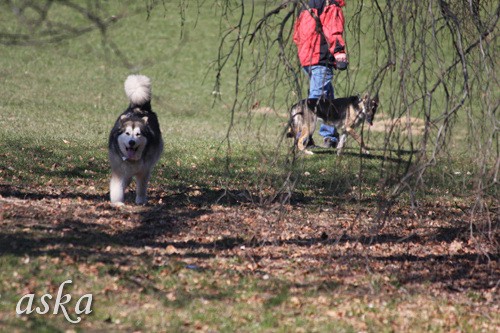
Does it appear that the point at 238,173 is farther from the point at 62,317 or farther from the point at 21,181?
the point at 62,317

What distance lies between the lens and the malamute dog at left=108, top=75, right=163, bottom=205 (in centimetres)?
866

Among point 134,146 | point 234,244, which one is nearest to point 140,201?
point 134,146

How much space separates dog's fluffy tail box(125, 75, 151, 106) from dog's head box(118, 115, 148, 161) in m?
0.43

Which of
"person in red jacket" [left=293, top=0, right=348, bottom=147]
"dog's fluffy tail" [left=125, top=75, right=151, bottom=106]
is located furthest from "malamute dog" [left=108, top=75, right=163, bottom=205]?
"person in red jacket" [left=293, top=0, right=348, bottom=147]

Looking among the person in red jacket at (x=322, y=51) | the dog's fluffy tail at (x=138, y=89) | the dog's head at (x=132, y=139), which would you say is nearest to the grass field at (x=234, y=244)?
the dog's fluffy tail at (x=138, y=89)

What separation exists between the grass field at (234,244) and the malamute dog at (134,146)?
27 cm

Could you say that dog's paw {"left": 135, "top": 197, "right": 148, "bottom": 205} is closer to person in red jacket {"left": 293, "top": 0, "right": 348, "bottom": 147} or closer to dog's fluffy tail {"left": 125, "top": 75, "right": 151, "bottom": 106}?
dog's fluffy tail {"left": 125, "top": 75, "right": 151, "bottom": 106}

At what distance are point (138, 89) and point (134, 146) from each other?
81cm

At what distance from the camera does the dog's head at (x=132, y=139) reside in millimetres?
8586

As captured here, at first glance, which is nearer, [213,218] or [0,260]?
[0,260]

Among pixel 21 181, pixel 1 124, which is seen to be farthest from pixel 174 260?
pixel 1 124

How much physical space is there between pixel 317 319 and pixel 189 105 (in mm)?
15100

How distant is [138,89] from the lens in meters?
9.11

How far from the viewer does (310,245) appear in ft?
25.3
